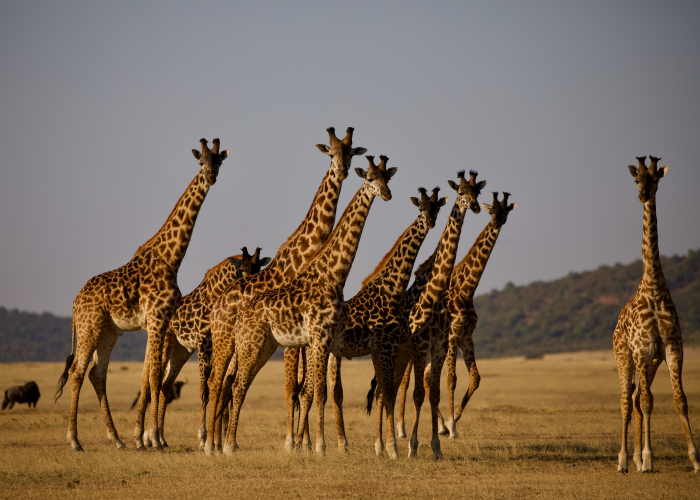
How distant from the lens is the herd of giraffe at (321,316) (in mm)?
10594

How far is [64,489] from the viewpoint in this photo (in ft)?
30.3

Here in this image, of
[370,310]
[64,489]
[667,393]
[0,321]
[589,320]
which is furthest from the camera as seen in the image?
[0,321]

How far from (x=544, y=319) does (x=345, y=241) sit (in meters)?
86.1

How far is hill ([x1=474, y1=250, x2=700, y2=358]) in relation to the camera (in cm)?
8256

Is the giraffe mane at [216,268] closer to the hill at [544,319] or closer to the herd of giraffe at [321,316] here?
the herd of giraffe at [321,316]

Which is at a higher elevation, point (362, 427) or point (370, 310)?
point (370, 310)

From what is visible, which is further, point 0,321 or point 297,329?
point 0,321

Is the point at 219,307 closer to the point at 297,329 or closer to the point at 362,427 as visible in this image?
the point at 297,329

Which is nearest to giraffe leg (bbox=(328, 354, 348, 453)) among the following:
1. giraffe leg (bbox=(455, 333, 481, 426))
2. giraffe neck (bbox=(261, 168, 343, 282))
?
giraffe neck (bbox=(261, 168, 343, 282))

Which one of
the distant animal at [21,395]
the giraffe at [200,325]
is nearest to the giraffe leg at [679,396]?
the giraffe at [200,325]

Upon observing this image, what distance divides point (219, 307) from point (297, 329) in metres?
1.92

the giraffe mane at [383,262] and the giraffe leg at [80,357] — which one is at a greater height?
the giraffe mane at [383,262]

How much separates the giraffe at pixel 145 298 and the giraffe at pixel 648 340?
23.3 feet

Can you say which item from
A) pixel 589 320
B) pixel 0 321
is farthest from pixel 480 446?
pixel 0 321
